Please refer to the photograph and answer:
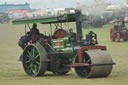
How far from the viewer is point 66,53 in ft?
54.2

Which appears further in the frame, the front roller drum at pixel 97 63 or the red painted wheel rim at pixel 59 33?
the red painted wheel rim at pixel 59 33

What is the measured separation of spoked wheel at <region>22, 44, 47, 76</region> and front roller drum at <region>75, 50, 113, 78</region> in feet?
4.98

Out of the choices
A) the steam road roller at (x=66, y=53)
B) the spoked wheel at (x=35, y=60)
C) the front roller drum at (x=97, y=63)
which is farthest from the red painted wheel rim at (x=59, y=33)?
the front roller drum at (x=97, y=63)

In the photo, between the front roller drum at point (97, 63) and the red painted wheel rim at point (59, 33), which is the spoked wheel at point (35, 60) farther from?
the front roller drum at point (97, 63)

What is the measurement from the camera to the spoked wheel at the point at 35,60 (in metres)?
16.7

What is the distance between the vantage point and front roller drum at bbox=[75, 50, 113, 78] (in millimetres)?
15289

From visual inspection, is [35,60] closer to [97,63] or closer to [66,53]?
[66,53]

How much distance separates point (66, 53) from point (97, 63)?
1.53m

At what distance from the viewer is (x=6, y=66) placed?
20.8m

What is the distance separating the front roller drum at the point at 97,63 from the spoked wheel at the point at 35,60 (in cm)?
152

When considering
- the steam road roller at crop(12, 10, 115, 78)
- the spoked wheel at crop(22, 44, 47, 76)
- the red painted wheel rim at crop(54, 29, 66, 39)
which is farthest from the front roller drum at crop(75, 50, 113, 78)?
the red painted wheel rim at crop(54, 29, 66, 39)

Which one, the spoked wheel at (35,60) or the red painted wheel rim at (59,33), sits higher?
the red painted wheel rim at (59,33)

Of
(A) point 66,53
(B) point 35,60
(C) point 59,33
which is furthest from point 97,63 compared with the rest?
(C) point 59,33

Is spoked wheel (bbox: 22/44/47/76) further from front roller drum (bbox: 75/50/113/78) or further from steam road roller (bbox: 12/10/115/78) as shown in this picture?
front roller drum (bbox: 75/50/113/78)
